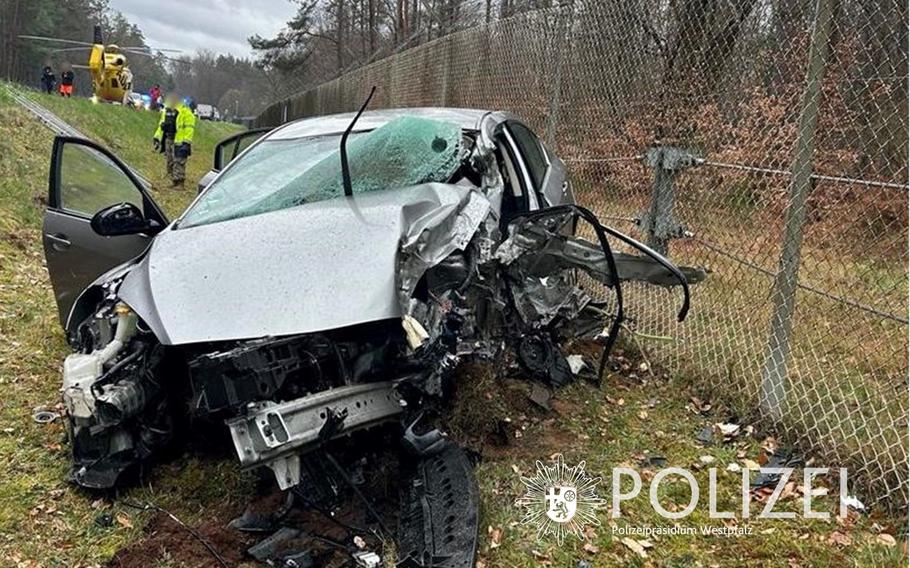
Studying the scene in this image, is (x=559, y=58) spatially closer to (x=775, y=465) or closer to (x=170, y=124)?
(x=775, y=465)

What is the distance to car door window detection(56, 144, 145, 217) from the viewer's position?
164 inches

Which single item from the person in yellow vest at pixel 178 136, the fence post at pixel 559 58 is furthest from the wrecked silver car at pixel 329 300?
the person in yellow vest at pixel 178 136

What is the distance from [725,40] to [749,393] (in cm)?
209

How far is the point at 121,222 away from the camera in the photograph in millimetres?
3740

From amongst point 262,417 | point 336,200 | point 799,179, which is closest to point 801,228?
point 799,179

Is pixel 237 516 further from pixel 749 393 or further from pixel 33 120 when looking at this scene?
pixel 33 120

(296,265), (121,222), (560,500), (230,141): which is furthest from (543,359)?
(230,141)

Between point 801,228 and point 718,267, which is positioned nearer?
point 801,228

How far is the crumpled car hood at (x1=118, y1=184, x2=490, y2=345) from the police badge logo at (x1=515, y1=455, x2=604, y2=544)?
3.56ft

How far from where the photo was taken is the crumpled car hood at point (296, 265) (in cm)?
258

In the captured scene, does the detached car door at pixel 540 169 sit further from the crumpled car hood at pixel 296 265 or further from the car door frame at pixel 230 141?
the car door frame at pixel 230 141

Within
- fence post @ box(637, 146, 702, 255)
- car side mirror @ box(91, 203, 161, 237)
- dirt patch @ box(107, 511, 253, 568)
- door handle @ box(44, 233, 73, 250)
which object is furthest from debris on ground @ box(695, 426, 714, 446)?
door handle @ box(44, 233, 73, 250)

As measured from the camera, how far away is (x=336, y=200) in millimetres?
3320

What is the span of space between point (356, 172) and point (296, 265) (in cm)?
90
